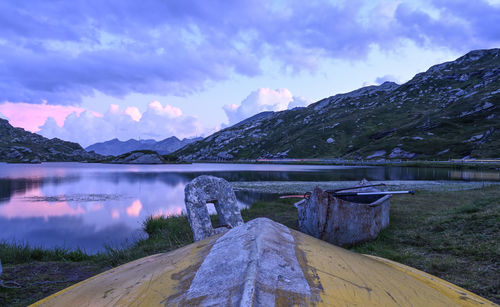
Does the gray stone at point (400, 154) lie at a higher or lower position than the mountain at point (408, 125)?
lower

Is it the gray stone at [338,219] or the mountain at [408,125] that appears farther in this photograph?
the mountain at [408,125]

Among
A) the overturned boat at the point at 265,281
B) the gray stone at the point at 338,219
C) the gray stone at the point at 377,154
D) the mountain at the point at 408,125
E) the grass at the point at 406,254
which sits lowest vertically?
the grass at the point at 406,254

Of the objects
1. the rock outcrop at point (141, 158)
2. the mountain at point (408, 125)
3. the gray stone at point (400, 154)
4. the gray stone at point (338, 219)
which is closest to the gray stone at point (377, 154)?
the mountain at point (408, 125)

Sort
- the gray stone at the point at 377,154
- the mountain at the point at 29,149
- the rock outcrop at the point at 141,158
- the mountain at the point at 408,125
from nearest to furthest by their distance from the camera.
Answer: the mountain at the point at 408,125 < the gray stone at the point at 377,154 < the rock outcrop at the point at 141,158 < the mountain at the point at 29,149

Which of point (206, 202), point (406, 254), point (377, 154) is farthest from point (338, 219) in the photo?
point (377, 154)

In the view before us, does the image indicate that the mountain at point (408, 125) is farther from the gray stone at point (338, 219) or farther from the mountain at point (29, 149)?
the mountain at point (29, 149)

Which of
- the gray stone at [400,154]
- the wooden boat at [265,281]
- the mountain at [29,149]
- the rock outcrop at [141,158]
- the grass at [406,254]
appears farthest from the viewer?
the mountain at [29,149]

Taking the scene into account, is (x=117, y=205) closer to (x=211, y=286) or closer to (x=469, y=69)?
(x=211, y=286)

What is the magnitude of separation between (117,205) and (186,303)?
22.7 meters

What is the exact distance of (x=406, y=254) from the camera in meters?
7.98

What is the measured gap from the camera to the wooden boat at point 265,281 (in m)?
2.04

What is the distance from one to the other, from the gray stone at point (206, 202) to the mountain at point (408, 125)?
3009 inches

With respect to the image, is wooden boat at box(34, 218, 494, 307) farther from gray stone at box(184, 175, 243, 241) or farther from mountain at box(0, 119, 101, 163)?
mountain at box(0, 119, 101, 163)

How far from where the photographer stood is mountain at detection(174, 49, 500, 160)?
266 ft
